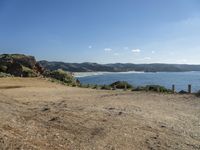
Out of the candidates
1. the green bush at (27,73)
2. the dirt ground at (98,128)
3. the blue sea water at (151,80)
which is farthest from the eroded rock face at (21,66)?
the dirt ground at (98,128)

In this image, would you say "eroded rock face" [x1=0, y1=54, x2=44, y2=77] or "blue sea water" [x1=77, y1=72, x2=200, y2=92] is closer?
"eroded rock face" [x1=0, y1=54, x2=44, y2=77]

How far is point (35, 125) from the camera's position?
11484mm

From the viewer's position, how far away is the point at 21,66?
50375 millimetres

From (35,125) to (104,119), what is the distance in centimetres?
260

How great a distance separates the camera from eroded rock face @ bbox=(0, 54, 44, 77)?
47850 mm

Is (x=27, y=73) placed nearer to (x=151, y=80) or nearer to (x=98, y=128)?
(x=98, y=128)

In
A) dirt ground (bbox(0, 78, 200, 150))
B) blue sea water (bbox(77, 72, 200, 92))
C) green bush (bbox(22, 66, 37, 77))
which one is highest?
green bush (bbox(22, 66, 37, 77))

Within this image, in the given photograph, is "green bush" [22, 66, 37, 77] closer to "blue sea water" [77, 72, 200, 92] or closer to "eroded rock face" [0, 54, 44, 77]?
"eroded rock face" [0, 54, 44, 77]

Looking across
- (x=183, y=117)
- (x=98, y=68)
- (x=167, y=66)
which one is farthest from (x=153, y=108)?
(x=167, y=66)

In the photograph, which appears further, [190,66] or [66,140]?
[190,66]

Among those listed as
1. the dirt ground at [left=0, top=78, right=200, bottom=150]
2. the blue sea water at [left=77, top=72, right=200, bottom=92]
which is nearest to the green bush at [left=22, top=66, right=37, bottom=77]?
the blue sea water at [left=77, top=72, right=200, bottom=92]

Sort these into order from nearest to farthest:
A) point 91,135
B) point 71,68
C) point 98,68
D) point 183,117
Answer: point 91,135, point 183,117, point 71,68, point 98,68

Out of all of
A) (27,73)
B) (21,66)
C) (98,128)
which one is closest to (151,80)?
(21,66)

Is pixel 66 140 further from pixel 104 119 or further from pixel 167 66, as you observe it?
pixel 167 66
